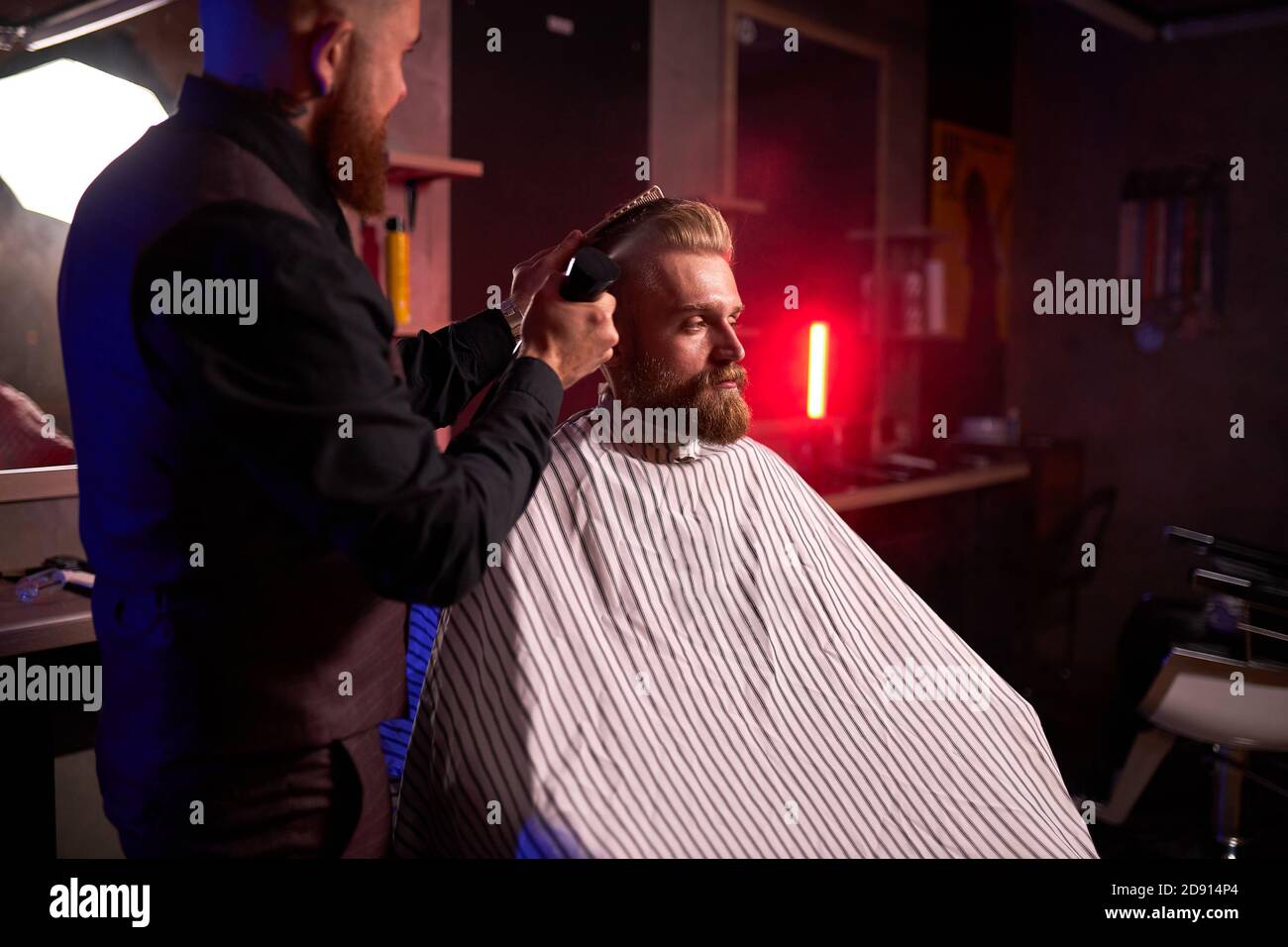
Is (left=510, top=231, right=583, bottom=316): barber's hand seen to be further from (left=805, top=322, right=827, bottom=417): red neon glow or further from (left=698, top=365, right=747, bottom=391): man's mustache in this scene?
(left=805, top=322, right=827, bottom=417): red neon glow

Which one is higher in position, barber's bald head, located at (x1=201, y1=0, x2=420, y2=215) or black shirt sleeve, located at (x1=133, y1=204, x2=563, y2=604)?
barber's bald head, located at (x1=201, y1=0, x2=420, y2=215)

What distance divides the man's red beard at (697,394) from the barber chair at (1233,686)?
1.31m

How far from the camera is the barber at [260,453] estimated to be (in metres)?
0.88

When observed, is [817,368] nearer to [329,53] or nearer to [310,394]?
[329,53]

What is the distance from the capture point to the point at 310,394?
2.89 ft

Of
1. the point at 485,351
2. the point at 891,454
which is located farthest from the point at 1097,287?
the point at 485,351

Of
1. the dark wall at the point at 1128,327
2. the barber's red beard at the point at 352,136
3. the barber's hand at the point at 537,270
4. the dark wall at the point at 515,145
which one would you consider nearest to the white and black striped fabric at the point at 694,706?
the barber's hand at the point at 537,270

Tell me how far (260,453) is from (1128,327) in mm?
4972

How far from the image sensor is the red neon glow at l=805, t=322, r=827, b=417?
3623 mm

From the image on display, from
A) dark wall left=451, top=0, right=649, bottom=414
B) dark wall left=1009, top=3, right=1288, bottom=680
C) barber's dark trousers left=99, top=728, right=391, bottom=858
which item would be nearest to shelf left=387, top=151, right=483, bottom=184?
dark wall left=451, top=0, right=649, bottom=414

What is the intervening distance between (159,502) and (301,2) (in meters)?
0.51

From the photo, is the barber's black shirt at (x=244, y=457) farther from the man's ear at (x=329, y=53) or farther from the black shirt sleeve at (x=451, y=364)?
the black shirt sleeve at (x=451, y=364)

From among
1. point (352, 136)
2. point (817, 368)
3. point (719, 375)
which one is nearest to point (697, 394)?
point (719, 375)

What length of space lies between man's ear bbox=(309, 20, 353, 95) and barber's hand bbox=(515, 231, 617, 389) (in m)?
0.33
